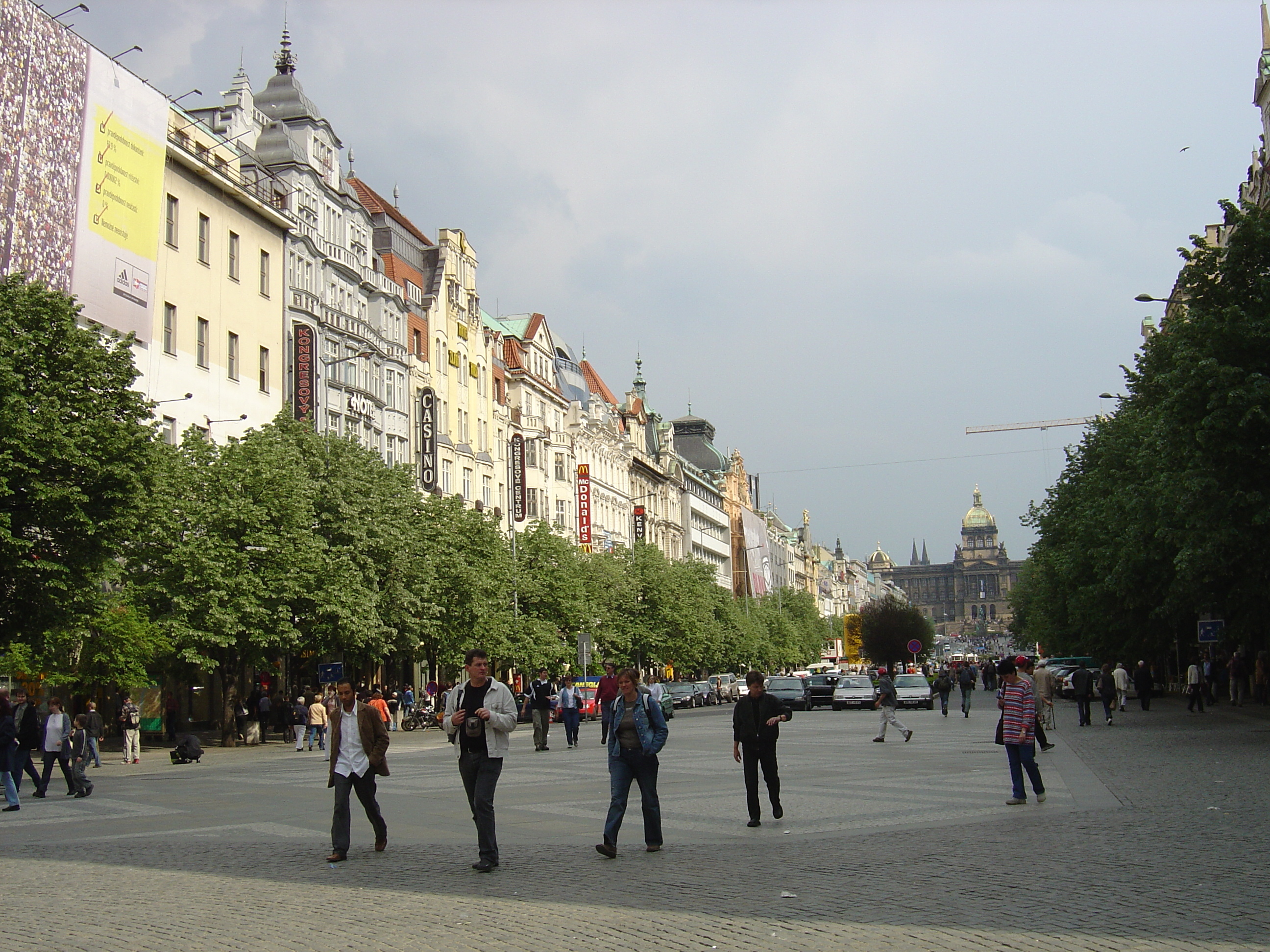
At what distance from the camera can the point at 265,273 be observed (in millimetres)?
54469

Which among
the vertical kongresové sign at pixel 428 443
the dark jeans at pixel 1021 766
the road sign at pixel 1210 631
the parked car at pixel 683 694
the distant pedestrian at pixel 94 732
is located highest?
the vertical kongresové sign at pixel 428 443

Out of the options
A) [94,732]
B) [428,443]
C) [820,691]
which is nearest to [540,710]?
[94,732]

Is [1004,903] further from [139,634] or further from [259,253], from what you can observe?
[259,253]

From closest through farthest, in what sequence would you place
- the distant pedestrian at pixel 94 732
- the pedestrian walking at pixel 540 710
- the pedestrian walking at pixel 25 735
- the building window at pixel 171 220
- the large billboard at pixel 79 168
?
the pedestrian walking at pixel 25 735
the distant pedestrian at pixel 94 732
the pedestrian walking at pixel 540 710
the large billboard at pixel 79 168
the building window at pixel 171 220

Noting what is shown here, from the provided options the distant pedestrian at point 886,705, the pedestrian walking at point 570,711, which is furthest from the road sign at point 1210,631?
the pedestrian walking at point 570,711

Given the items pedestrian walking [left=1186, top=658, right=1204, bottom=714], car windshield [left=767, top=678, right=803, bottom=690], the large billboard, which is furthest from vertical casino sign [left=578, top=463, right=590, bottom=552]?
pedestrian walking [left=1186, top=658, right=1204, bottom=714]

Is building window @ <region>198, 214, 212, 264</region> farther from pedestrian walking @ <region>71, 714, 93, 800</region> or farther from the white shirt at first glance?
the white shirt

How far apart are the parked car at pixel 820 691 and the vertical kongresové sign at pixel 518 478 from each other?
2086cm

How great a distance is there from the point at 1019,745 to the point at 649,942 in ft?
29.2

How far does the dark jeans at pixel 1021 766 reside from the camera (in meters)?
16.2

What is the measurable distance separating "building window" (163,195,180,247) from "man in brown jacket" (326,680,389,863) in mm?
38793

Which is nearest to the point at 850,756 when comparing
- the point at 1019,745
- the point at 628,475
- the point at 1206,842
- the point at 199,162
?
the point at 1019,745

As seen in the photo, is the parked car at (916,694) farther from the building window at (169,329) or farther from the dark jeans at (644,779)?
the dark jeans at (644,779)

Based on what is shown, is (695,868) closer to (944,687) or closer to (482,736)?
(482,736)
